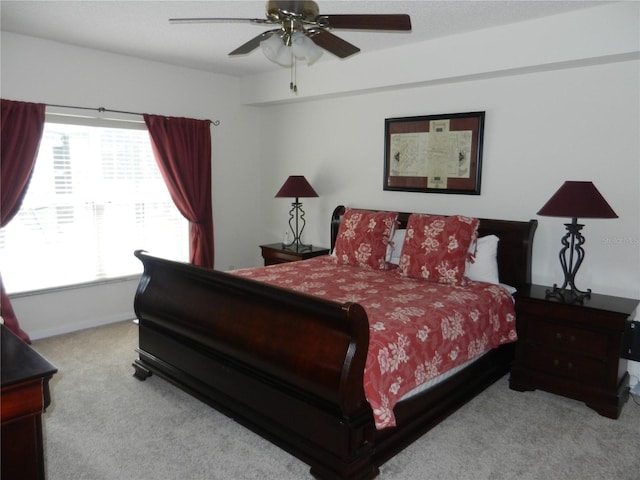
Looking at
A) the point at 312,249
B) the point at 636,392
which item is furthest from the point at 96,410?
the point at 636,392

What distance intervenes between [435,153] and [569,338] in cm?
187

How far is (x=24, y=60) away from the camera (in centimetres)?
383

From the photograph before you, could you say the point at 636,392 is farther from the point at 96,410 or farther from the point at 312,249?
the point at 96,410

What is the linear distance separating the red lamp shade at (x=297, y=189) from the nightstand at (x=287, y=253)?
576 millimetres

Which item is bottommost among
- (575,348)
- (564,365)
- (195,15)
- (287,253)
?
(564,365)

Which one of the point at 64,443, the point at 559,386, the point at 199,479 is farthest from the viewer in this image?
the point at 559,386

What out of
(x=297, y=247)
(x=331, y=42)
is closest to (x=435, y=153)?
(x=297, y=247)

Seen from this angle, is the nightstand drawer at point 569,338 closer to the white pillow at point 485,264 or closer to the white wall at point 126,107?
the white pillow at point 485,264

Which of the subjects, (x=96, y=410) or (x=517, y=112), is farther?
(x=517, y=112)

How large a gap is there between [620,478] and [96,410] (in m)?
2.96

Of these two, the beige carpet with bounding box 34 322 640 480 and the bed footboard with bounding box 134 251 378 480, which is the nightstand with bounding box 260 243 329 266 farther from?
the beige carpet with bounding box 34 322 640 480

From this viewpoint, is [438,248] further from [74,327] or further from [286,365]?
[74,327]

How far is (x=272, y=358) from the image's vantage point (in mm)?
2428

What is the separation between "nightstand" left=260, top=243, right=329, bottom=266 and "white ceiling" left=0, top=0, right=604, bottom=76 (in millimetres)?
1950
